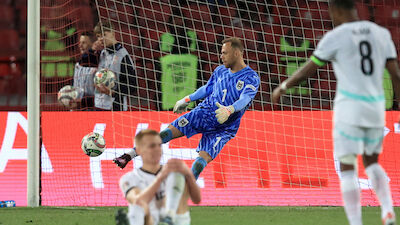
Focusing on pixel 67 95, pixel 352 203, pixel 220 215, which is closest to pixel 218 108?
pixel 220 215

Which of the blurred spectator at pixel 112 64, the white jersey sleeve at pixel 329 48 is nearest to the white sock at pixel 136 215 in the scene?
the white jersey sleeve at pixel 329 48

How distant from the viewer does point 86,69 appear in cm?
878

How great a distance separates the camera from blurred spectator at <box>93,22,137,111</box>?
8633 millimetres

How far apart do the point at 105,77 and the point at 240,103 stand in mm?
2306

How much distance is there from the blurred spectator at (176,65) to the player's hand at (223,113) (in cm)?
309

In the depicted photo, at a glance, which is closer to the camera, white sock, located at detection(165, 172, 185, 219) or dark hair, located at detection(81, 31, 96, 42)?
white sock, located at detection(165, 172, 185, 219)

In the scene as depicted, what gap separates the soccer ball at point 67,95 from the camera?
831 centimetres

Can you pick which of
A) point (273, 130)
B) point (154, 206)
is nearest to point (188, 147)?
point (273, 130)

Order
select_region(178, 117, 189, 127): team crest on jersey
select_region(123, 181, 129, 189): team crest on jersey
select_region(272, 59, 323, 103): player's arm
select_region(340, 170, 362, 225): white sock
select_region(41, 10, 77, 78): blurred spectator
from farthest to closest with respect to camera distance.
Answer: select_region(41, 10, 77, 78): blurred spectator < select_region(178, 117, 189, 127): team crest on jersey < select_region(272, 59, 323, 103): player's arm < select_region(340, 170, 362, 225): white sock < select_region(123, 181, 129, 189): team crest on jersey

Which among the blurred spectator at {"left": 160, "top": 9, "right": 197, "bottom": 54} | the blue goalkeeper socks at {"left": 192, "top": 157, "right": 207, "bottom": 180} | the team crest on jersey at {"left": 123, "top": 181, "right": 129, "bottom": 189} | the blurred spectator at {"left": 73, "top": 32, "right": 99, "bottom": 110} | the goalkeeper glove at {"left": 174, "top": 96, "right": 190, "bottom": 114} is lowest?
the team crest on jersey at {"left": 123, "top": 181, "right": 129, "bottom": 189}

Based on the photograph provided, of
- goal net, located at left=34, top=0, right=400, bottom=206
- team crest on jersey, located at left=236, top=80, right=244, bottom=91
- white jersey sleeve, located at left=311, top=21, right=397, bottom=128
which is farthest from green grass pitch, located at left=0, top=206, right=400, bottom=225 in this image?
white jersey sleeve, located at left=311, top=21, right=397, bottom=128

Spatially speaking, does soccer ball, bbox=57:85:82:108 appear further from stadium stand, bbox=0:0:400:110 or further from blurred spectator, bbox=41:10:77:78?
blurred spectator, bbox=41:10:77:78

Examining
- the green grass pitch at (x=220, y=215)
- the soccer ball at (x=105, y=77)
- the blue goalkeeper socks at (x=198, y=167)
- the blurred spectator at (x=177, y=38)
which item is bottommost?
the green grass pitch at (x=220, y=215)

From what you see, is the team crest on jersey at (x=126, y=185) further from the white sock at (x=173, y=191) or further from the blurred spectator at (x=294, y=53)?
the blurred spectator at (x=294, y=53)
